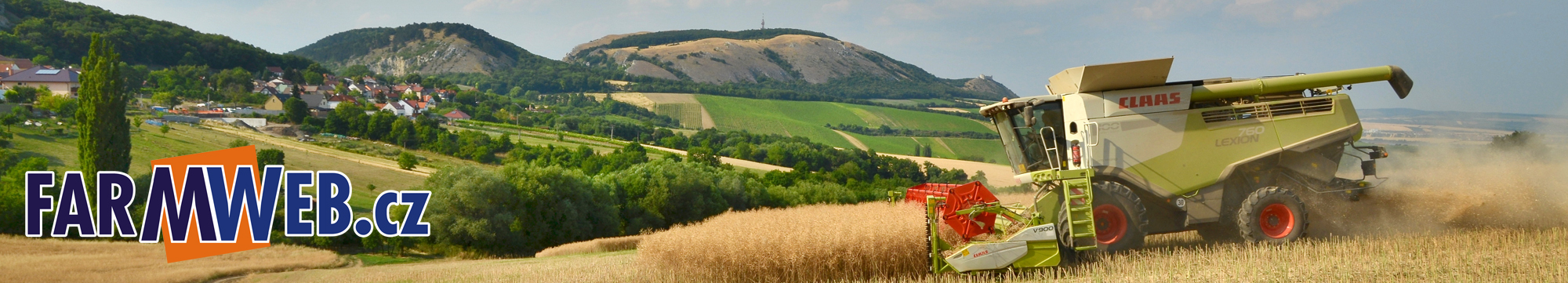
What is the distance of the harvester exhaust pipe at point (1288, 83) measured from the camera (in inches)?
488

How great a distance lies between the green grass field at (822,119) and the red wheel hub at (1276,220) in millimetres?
76101

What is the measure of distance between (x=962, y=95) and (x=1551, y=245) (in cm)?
17610

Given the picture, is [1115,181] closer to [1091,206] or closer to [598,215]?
[1091,206]

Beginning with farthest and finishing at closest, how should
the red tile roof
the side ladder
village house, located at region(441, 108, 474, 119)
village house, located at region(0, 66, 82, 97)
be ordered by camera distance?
the red tile roof < village house, located at region(441, 108, 474, 119) < village house, located at region(0, 66, 82, 97) < the side ladder

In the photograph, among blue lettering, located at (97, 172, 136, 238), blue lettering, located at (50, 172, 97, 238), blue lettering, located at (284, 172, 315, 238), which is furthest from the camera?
blue lettering, located at (284, 172, 315, 238)

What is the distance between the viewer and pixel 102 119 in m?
42.5

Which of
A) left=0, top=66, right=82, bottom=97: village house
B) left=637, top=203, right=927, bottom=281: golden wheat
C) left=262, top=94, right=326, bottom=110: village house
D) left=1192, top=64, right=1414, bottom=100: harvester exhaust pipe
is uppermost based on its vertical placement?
left=0, top=66, right=82, bottom=97: village house

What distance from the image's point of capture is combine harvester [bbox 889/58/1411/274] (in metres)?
12.1

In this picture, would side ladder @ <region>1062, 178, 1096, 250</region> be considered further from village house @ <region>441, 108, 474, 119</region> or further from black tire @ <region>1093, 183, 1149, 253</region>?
village house @ <region>441, 108, 474, 119</region>

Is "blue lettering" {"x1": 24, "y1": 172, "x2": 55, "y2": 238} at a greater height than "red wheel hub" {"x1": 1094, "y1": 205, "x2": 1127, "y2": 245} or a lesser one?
lesser

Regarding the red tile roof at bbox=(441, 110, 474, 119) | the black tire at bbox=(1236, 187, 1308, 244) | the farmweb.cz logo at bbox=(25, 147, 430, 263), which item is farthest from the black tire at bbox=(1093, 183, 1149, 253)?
the red tile roof at bbox=(441, 110, 474, 119)

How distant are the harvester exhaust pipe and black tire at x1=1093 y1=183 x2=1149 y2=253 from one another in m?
1.77

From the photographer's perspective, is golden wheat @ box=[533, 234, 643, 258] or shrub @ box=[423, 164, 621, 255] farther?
shrub @ box=[423, 164, 621, 255]

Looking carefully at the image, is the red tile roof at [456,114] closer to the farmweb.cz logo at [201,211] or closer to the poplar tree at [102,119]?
the farmweb.cz logo at [201,211]
